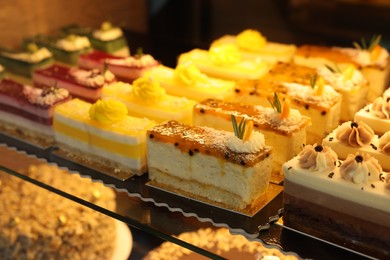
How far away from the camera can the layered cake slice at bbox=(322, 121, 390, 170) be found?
2.53 m

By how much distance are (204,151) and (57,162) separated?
887 mm

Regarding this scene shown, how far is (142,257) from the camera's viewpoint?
9.64 ft

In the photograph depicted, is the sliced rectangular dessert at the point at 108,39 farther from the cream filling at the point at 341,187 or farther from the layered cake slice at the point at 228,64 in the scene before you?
the cream filling at the point at 341,187

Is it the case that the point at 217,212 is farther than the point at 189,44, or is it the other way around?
the point at 189,44

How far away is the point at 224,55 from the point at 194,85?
385 mm

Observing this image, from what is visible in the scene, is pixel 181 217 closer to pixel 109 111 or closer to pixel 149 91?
pixel 109 111

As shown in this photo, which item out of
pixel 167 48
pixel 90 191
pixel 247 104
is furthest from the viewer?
pixel 167 48

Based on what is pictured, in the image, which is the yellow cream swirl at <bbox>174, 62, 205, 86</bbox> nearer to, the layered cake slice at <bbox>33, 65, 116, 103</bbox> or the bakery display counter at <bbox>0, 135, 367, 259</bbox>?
the layered cake slice at <bbox>33, 65, 116, 103</bbox>

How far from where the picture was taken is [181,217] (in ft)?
8.27

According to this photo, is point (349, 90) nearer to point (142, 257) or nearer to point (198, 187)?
point (198, 187)

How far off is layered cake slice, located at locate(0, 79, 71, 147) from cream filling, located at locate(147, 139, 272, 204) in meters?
0.78

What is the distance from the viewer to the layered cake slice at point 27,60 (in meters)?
4.04

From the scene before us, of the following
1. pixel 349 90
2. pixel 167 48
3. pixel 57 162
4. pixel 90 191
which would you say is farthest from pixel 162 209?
pixel 167 48

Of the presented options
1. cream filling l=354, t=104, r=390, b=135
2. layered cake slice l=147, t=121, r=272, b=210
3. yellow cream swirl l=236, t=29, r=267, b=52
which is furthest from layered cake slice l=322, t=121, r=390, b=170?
yellow cream swirl l=236, t=29, r=267, b=52
